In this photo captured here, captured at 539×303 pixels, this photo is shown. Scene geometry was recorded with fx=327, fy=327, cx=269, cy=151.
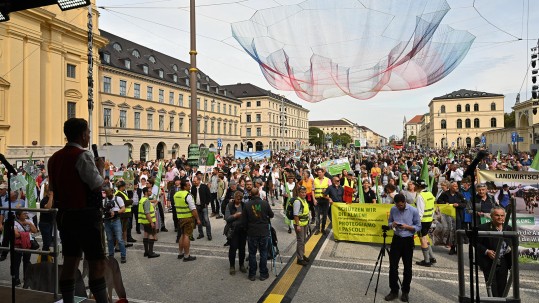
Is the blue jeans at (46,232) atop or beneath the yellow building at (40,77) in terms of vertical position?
beneath

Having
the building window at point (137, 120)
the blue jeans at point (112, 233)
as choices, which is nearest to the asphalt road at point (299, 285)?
the blue jeans at point (112, 233)

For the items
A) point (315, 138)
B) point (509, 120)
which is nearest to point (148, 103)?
point (315, 138)

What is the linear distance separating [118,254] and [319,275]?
5.25 metres

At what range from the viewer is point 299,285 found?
6.23 metres

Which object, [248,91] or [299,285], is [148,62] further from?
[299,285]

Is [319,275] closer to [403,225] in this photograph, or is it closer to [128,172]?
[403,225]

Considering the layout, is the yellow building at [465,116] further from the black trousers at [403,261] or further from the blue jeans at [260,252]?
the blue jeans at [260,252]

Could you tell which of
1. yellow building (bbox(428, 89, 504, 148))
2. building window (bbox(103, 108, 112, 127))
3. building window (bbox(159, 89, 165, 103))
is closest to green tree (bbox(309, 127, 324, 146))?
yellow building (bbox(428, 89, 504, 148))

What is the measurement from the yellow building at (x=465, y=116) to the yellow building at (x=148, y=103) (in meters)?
66.7

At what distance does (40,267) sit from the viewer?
460 cm

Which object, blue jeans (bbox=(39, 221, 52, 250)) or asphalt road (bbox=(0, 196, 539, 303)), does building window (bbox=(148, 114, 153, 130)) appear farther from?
blue jeans (bbox=(39, 221, 52, 250))

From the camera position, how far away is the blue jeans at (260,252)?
6609 mm

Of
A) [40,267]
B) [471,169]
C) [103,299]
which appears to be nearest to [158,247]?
[40,267]

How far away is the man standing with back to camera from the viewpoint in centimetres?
290
